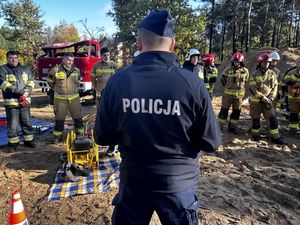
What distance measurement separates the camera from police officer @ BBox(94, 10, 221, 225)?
74.0 inches

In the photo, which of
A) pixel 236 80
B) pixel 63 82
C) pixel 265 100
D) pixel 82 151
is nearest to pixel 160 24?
pixel 82 151

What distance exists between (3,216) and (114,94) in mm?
2943

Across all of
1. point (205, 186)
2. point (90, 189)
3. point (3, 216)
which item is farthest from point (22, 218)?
point (205, 186)

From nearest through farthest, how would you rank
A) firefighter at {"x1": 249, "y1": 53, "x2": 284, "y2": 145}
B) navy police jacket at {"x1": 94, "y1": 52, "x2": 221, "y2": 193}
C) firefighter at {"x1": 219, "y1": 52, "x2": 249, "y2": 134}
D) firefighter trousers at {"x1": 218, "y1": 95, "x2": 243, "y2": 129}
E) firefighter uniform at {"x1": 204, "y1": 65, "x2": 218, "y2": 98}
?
navy police jacket at {"x1": 94, "y1": 52, "x2": 221, "y2": 193} < firefighter at {"x1": 249, "y1": 53, "x2": 284, "y2": 145} < firefighter at {"x1": 219, "y1": 52, "x2": 249, "y2": 134} < firefighter trousers at {"x1": 218, "y1": 95, "x2": 243, "y2": 129} < firefighter uniform at {"x1": 204, "y1": 65, "x2": 218, "y2": 98}

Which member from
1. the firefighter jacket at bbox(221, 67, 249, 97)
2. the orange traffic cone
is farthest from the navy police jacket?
the firefighter jacket at bbox(221, 67, 249, 97)

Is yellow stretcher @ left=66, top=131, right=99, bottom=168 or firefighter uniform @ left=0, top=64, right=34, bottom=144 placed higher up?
firefighter uniform @ left=0, top=64, right=34, bottom=144

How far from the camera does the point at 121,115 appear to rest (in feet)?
6.49

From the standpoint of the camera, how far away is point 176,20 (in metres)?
24.5

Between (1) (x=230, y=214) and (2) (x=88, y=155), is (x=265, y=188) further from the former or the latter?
(2) (x=88, y=155)

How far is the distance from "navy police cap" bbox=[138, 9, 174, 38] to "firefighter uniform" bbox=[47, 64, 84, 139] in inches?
203

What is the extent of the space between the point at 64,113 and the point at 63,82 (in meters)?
0.67

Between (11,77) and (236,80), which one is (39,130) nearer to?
(11,77)

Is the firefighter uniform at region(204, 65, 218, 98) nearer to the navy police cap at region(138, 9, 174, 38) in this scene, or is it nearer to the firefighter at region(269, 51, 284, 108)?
the firefighter at region(269, 51, 284, 108)

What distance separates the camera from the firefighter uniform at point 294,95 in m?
7.61
